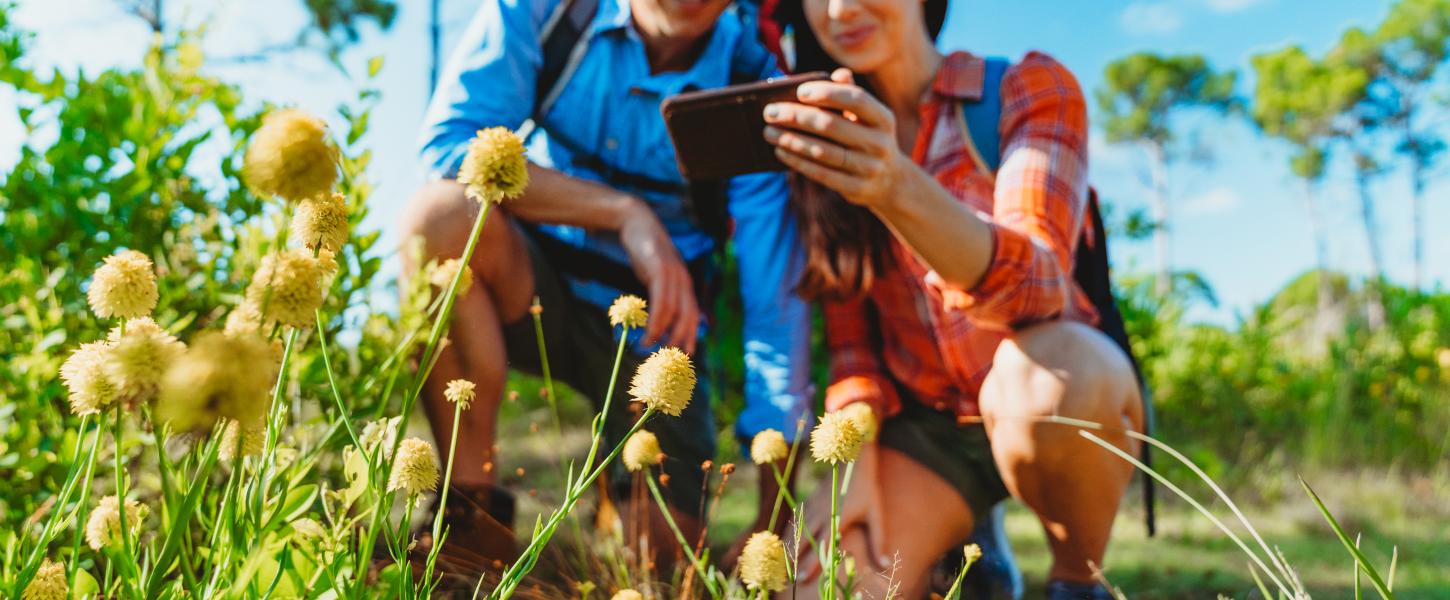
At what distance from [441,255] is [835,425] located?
108 centimetres

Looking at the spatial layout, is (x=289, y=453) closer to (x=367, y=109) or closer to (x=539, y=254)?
(x=367, y=109)

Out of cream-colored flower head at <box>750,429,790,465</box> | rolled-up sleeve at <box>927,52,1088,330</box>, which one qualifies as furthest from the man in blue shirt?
cream-colored flower head at <box>750,429,790,465</box>

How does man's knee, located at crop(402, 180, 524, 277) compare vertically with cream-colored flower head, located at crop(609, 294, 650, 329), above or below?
below

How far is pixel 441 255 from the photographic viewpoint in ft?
5.45

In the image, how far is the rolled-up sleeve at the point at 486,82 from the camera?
183cm

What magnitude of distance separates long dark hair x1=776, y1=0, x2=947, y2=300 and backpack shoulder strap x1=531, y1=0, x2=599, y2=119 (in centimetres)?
51

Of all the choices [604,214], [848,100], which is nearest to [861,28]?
[848,100]

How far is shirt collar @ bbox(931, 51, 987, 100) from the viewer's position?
5.87 feet

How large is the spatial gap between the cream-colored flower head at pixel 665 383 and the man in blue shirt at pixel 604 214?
39.7 inches

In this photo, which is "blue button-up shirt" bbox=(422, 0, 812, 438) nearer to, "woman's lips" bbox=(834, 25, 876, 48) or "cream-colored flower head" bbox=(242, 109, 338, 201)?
"woman's lips" bbox=(834, 25, 876, 48)

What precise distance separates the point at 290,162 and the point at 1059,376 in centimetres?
129

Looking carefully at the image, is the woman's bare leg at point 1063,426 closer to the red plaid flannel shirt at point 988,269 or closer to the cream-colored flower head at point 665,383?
the red plaid flannel shirt at point 988,269

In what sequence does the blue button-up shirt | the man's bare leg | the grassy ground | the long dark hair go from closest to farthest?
the man's bare leg, the long dark hair, the blue button-up shirt, the grassy ground

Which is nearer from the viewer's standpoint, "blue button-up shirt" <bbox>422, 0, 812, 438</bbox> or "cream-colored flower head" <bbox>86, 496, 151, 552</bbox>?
"cream-colored flower head" <bbox>86, 496, 151, 552</bbox>
